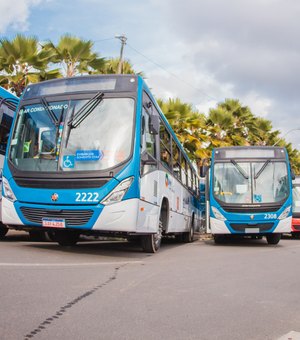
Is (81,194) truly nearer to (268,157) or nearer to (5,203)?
(5,203)

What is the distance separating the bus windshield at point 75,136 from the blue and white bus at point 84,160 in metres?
0.02

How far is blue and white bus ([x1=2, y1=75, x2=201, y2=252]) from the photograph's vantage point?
24.6 feet

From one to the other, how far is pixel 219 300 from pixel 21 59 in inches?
599

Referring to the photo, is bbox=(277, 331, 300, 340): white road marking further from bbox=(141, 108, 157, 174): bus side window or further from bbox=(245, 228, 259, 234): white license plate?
bbox=(245, 228, 259, 234): white license plate

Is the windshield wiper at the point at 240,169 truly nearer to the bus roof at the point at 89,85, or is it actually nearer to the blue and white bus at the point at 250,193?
the blue and white bus at the point at 250,193

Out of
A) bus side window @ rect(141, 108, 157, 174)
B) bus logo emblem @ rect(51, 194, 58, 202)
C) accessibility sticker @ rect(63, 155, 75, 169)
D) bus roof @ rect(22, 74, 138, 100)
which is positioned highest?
bus roof @ rect(22, 74, 138, 100)

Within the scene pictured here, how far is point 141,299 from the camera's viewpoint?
15.8ft

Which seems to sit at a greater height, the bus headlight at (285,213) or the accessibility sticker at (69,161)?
the accessibility sticker at (69,161)

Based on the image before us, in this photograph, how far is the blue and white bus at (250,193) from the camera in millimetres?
12711

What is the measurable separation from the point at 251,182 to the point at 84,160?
6981mm

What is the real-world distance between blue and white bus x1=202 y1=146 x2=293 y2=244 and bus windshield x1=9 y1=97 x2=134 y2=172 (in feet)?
20.0

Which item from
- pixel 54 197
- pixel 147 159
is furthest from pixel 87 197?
pixel 147 159

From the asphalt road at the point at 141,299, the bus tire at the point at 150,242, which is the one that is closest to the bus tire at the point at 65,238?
the bus tire at the point at 150,242

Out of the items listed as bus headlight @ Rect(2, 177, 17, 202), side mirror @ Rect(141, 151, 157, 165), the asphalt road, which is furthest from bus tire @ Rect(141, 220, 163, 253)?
bus headlight @ Rect(2, 177, 17, 202)
